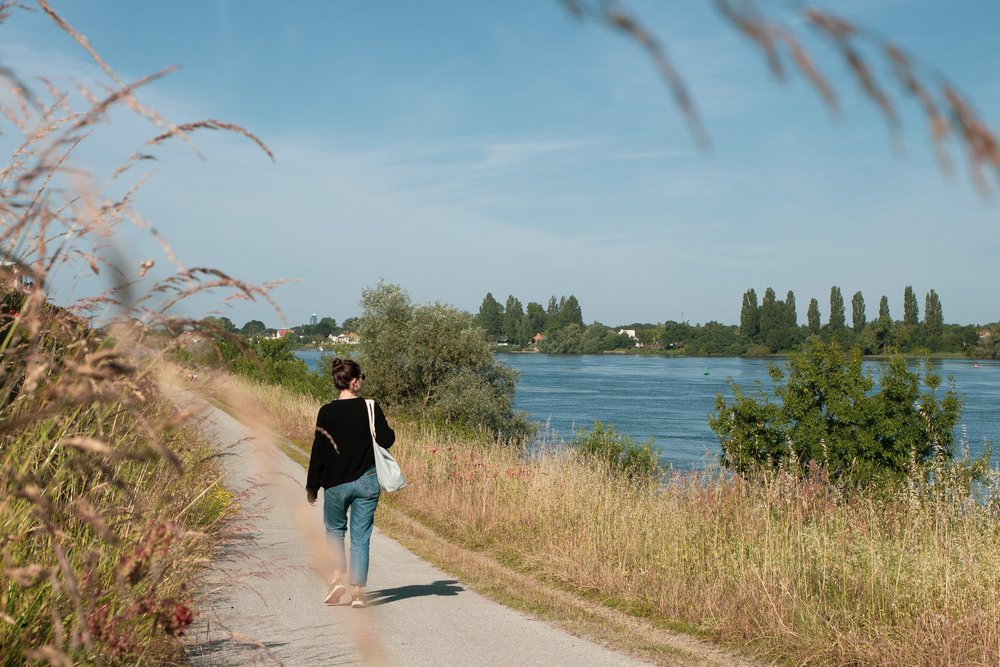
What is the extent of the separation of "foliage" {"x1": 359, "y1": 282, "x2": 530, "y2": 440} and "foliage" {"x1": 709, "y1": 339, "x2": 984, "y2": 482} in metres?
9.90

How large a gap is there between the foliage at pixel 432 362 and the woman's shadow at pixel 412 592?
18.0m

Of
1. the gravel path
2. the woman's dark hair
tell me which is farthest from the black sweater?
the gravel path

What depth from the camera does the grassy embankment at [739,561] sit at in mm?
6105

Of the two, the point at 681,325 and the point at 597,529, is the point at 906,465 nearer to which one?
the point at 597,529

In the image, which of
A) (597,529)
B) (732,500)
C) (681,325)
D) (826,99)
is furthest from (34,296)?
(681,325)

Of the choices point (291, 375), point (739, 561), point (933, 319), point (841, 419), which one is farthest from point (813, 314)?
point (739, 561)

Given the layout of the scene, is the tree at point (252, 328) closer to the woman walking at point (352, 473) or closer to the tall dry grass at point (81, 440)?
the tall dry grass at point (81, 440)

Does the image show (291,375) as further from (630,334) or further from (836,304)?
(630,334)

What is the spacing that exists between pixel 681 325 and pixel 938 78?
151420mm

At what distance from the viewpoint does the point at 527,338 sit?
154 metres

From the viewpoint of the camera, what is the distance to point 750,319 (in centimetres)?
12169

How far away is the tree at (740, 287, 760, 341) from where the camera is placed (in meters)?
120

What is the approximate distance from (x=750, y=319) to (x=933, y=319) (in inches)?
1100

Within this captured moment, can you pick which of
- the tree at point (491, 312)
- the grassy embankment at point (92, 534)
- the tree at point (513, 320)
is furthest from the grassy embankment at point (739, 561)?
the tree at point (513, 320)
